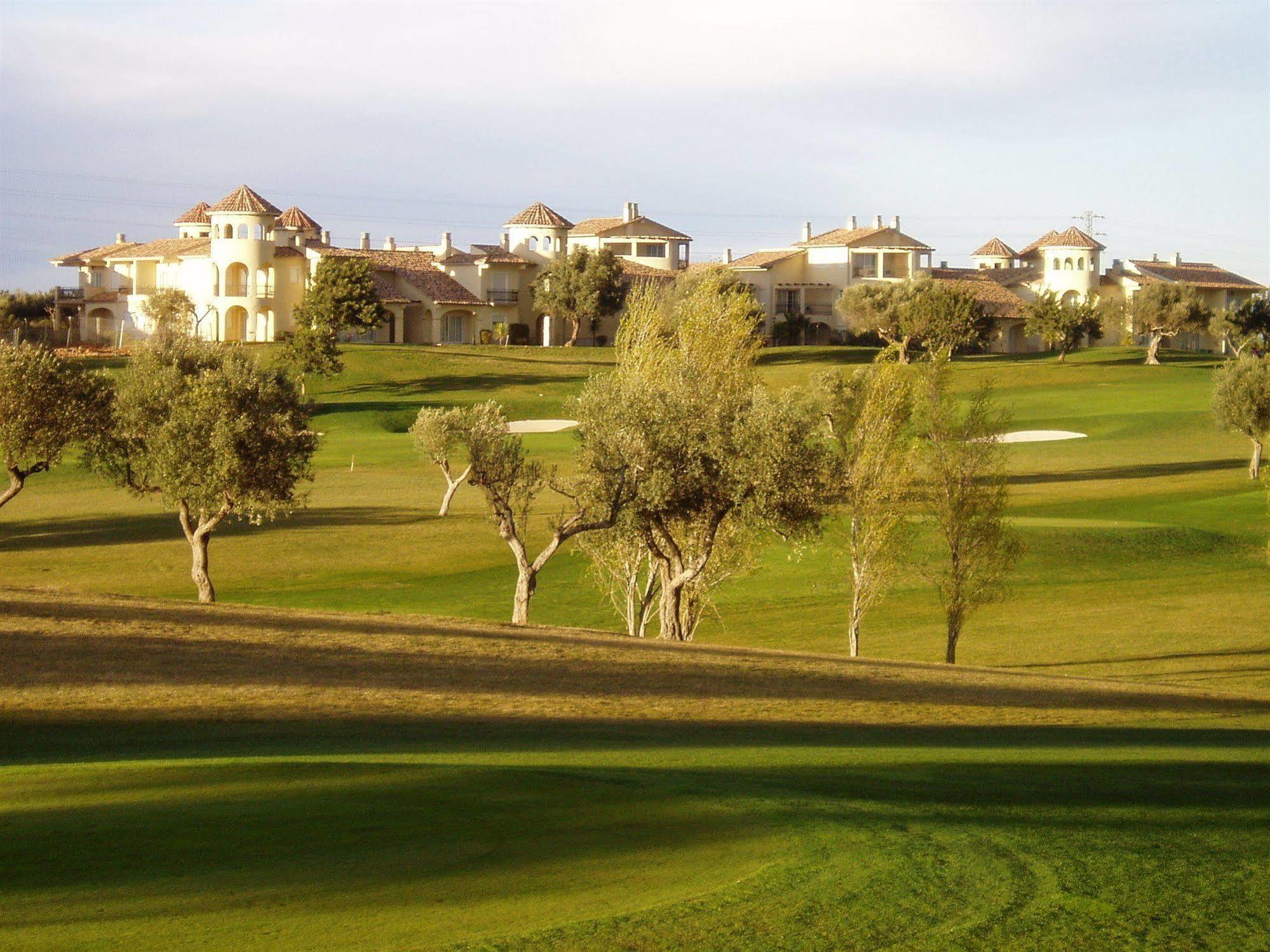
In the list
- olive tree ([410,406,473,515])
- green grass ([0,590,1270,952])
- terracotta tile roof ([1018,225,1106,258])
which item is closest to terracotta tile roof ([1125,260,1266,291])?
terracotta tile roof ([1018,225,1106,258])

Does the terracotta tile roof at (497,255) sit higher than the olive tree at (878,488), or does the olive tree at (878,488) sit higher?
the terracotta tile roof at (497,255)

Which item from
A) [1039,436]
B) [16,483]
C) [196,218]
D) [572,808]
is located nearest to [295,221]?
[196,218]

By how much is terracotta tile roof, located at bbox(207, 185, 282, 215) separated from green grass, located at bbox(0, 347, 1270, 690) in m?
43.8

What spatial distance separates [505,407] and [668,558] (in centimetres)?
5088

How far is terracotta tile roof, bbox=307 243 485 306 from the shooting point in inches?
4523

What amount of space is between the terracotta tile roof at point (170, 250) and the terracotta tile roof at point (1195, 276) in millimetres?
90208

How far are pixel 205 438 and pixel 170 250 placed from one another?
95338mm

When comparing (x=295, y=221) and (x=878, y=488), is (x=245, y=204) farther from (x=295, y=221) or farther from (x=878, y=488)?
(x=878, y=488)

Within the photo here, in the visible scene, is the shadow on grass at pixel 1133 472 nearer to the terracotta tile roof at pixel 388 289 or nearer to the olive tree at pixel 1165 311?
the olive tree at pixel 1165 311

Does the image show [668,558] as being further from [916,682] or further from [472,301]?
[472,301]

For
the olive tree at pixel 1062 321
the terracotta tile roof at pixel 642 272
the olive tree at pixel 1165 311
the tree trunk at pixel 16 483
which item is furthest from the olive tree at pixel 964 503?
the olive tree at pixel 1165 311

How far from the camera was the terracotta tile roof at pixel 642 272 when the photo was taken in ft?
383

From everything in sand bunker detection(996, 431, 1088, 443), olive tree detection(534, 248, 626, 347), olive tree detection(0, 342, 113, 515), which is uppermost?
olive tree detection(534, 248, 626, 347)

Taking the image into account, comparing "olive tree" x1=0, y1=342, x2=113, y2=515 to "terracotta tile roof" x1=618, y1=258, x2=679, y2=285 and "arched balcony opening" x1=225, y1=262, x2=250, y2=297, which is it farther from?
"terracotta tile roof" x1=618, y1=258, x2=679, y2=285
